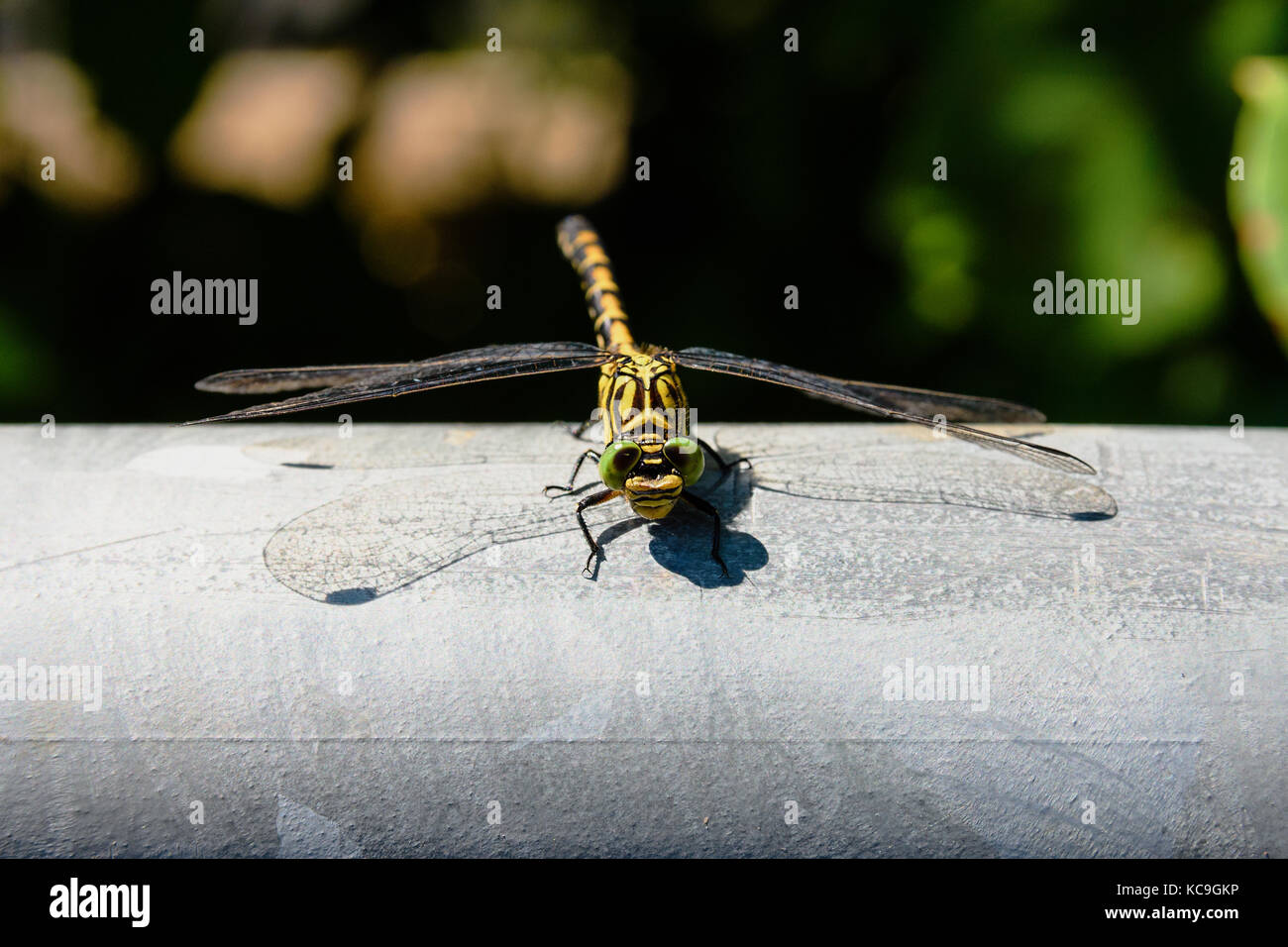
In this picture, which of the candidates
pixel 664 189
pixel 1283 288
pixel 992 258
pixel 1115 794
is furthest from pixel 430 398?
pixel 1115 794

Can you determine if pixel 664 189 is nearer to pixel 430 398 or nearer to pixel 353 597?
pixel 430 398

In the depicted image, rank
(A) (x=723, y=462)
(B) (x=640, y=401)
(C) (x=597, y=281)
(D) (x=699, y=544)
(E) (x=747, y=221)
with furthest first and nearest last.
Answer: (E) (x=747, y=221) < (C) (x=597, y=281) < (B) (x=640, y=401) < (A) (x=723, y=462) < (D) (x=699, y=544)

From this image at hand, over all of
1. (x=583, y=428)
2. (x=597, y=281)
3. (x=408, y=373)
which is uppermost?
(x=597, y=281)

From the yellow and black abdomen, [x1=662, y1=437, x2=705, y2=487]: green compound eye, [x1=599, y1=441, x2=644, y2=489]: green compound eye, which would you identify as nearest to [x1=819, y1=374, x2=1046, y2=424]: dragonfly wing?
[x1=662, y1=437, x2=705, y2=487]: green compound eye

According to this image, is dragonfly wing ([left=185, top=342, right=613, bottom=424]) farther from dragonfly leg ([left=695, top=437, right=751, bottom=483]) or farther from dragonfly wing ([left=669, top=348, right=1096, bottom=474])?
dragonfly leg ([left=695, top=437, right=751, bottom=483])

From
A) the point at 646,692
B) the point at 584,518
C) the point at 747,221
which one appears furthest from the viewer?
the point at 747,221

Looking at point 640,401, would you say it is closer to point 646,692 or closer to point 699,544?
point 699,544

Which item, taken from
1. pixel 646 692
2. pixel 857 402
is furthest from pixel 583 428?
pixel 646 692
